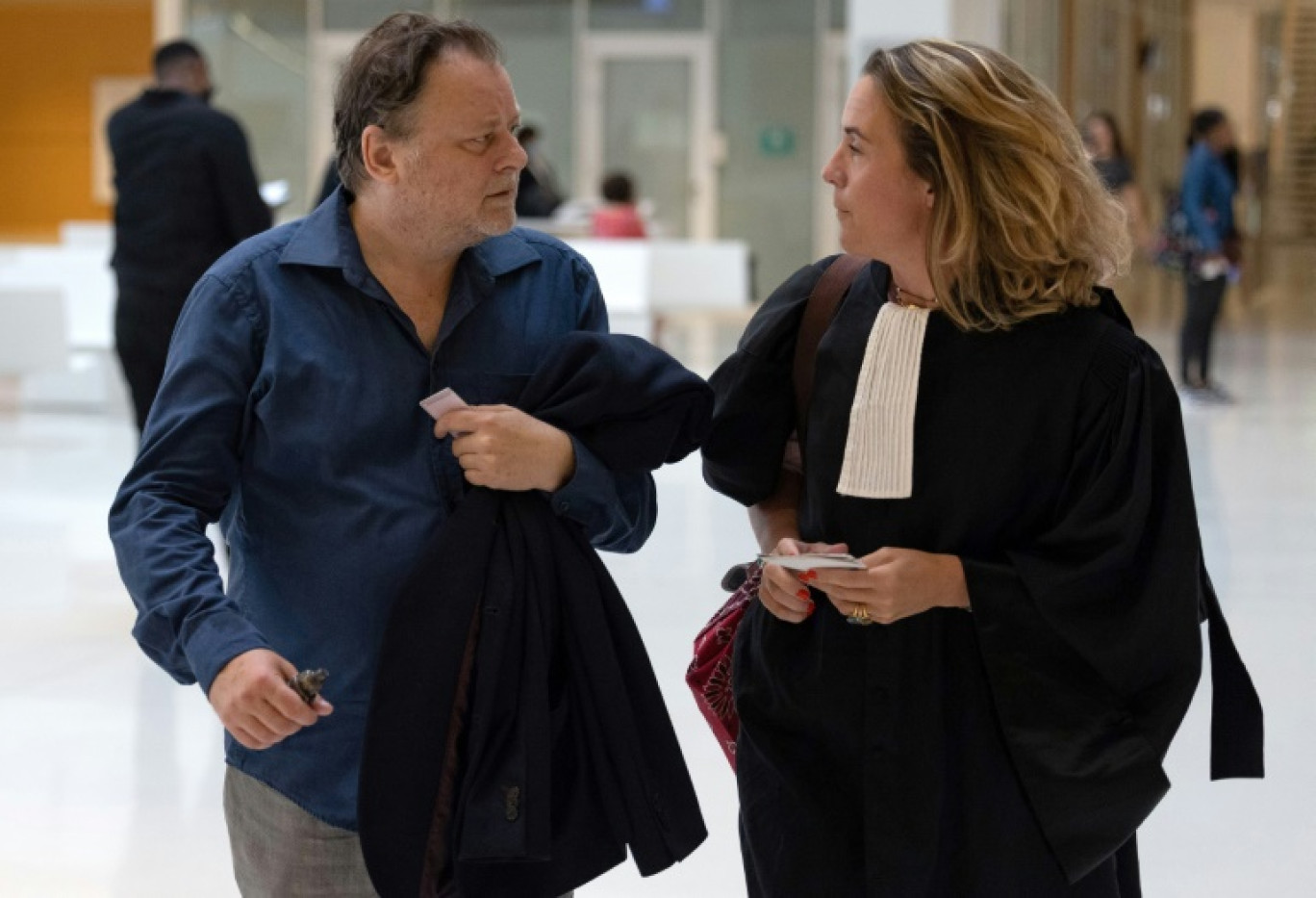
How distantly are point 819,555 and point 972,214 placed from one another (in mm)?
411

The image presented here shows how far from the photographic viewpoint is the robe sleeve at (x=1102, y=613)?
2.12 m

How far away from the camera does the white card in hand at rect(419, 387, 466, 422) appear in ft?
6.73

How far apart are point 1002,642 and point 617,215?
14.6 meters

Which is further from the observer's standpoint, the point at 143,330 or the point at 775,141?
the point at 775,141

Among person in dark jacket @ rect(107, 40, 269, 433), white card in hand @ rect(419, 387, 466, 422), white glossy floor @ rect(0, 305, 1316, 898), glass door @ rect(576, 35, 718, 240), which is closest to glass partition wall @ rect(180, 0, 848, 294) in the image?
glass door @ rect(576, 35, 718, 240)

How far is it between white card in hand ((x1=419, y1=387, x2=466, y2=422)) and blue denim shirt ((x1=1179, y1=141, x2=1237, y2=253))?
11.0m

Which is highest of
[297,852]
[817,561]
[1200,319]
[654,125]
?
[654,125]

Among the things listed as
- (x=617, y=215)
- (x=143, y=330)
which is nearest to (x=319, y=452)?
(x=143, y=330)

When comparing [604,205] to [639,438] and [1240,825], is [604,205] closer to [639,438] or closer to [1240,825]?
[1240,825]

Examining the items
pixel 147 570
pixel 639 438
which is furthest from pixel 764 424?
pixel 147 570

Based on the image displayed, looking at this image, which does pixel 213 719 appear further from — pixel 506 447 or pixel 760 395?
pixel 506 447

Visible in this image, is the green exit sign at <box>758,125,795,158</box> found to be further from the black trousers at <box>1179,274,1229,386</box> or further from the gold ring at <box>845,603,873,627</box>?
the gold ring at <box>845,603,873,627</box>

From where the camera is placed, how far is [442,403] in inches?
80.9

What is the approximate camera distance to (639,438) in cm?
217
